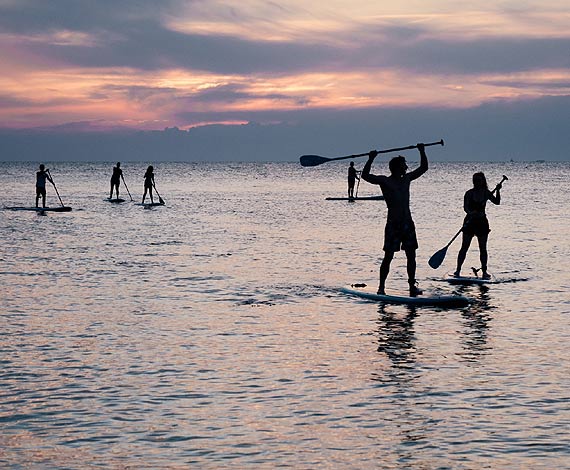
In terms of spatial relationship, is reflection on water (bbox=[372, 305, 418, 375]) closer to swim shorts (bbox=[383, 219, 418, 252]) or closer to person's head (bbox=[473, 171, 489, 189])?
swim shorts (bbox=[383, 219, 418, 252])

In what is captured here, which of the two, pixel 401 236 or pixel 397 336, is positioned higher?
pixel 401 236

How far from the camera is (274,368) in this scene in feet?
32.4

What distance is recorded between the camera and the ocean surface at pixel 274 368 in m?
7.17

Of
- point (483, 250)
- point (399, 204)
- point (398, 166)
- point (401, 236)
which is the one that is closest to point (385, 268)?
point (401, 236)

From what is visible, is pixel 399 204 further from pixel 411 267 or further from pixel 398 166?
pixel 411 267

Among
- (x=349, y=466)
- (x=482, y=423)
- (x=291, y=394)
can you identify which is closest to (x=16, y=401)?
(x=291, y=394)

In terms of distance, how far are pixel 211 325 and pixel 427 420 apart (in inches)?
205

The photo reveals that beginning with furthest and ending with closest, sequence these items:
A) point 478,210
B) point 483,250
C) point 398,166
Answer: point 483,250
point 478,210
point 398,166

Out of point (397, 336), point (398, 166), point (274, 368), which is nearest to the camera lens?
point (274, 368)

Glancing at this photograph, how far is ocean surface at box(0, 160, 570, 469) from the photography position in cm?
717

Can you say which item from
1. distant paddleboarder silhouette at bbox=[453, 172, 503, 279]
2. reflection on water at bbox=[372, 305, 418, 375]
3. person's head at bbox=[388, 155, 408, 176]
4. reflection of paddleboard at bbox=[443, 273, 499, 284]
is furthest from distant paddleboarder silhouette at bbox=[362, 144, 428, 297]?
reflection of paddleboard at bbox=[443, 273, 499, 284]

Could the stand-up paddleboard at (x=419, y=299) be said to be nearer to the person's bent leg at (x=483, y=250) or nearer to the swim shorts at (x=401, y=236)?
the swim shorts at (x=401, y=236)

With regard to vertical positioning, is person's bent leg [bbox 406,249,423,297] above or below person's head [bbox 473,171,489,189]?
below

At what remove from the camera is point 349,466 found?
22.1 feet
